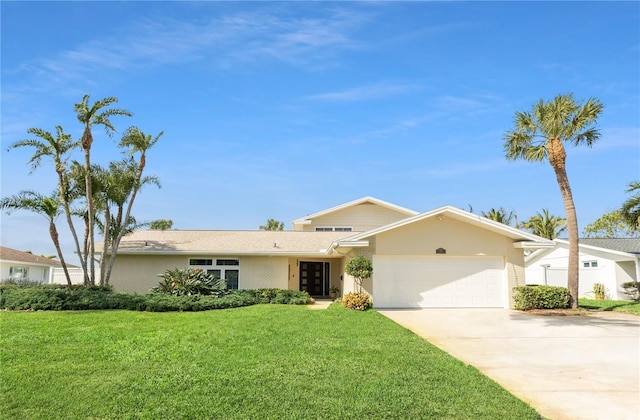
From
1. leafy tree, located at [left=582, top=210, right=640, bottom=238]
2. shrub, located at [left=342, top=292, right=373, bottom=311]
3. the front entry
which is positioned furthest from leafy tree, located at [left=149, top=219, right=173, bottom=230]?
leafy tree, located at [left=582, top=210, right=640, bottom=238]

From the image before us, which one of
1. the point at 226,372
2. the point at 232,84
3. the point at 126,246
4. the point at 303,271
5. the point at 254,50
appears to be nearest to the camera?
the point at 226,372

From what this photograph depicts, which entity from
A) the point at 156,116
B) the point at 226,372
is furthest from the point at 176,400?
the point at 156,116

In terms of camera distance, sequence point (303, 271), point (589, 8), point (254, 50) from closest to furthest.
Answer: point (589, 8) < point (254, 50) < point (303, 271)

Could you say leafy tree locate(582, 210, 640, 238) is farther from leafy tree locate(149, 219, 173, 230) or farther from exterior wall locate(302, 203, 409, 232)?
leafy tree locate(149, 219, 173, 230)

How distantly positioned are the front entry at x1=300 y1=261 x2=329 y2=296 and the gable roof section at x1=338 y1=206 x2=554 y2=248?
8004mm

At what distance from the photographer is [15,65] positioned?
35.7 ft

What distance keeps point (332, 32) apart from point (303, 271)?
47.1ft

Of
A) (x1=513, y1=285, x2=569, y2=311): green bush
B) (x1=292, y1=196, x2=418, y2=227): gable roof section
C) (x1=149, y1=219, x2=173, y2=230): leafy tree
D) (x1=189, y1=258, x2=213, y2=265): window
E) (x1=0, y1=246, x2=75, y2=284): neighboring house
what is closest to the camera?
(x1=513, y1=285, x2=569, y2=311): green bush

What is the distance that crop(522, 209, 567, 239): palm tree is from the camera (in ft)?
133

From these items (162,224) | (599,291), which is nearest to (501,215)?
(599,291)

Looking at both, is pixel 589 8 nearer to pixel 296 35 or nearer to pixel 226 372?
pixel 296 35

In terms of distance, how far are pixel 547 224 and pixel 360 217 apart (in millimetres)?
22254

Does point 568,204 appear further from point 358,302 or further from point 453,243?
point 358,302

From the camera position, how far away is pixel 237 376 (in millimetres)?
6418
